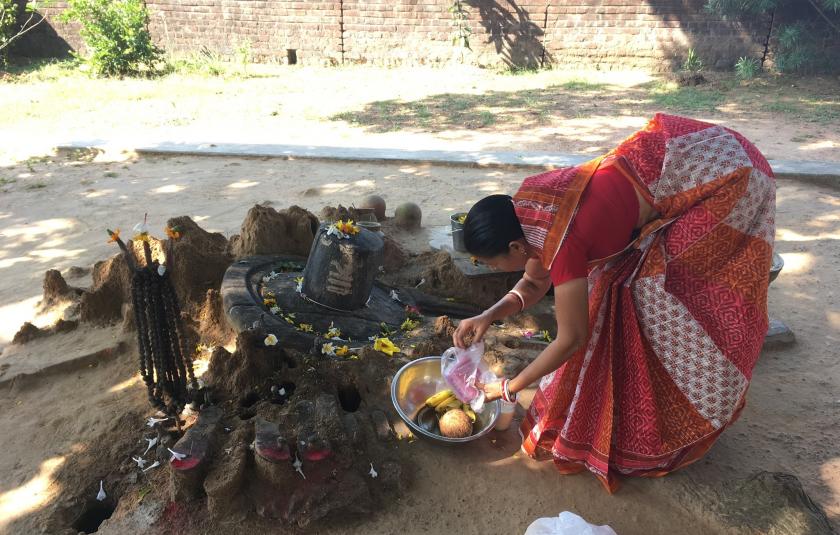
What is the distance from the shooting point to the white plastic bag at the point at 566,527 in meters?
1.94

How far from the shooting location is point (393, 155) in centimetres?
708

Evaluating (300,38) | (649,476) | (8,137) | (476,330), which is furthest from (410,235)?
(300,38)

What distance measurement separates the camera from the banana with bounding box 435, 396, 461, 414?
2.61 metres

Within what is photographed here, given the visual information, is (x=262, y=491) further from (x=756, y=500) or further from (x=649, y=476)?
(x=756, y=500)

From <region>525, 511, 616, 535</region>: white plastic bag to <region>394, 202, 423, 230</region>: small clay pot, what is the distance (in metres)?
3.33

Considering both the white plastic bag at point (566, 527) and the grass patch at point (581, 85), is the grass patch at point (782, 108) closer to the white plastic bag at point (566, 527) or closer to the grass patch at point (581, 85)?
the grass patch at point (581, 85)

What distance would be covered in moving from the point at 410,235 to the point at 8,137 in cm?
662

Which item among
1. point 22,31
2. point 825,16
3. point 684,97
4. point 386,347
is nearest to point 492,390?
point 386,347

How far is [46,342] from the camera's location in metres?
3.34

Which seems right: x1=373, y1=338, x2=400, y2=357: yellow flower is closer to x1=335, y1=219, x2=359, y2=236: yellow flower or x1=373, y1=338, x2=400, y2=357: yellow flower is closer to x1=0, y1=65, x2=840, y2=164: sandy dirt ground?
x1=335, y1=219, x2=359, y2=236: yellow flower

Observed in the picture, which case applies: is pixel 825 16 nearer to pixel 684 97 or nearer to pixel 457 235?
pixel 684 97

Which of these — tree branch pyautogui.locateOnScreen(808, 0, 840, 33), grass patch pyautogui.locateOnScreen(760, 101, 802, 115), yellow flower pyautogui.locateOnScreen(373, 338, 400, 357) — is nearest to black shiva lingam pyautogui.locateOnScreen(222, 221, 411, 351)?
yellow flower pyautogui.locateOnScreen(373, 338, 400, 357)

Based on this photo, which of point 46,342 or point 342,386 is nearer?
point 342,386

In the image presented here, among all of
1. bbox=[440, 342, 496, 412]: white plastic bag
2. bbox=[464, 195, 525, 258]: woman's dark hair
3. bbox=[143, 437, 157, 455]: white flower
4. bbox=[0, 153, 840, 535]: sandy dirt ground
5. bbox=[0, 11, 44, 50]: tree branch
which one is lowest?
bbox=[0, 153, 840, 535]: sandy dirt ground
